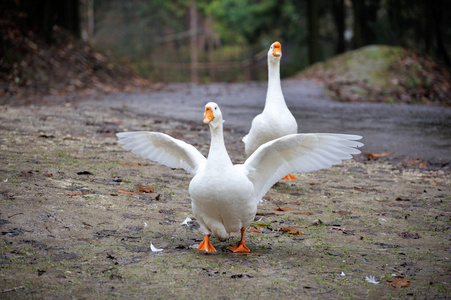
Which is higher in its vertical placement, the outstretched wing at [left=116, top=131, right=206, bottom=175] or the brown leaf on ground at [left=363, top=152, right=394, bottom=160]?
the outstretched wing at [left=116, top=131, right=206, bottom=175]

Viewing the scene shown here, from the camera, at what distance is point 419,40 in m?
21.1

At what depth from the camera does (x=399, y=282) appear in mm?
3809

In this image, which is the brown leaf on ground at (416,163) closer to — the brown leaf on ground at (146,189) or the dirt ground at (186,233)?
the dirt ground at (186,233)

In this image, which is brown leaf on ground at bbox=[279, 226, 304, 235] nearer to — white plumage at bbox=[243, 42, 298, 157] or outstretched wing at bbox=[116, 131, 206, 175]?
outstretched wing at bbox=[116, 131, 206, 175]

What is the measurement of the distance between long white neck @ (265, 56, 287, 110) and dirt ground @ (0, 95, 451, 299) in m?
0.99

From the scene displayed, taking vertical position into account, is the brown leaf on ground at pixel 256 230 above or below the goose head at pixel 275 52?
below

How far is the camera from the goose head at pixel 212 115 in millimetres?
4145

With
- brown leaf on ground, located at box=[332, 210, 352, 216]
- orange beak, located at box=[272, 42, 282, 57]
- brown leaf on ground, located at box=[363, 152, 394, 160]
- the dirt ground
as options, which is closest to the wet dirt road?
brown leaf on ground, located at box=[363, 152, 394, 160]

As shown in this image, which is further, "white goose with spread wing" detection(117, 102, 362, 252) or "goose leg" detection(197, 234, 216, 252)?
"goose leg" detection(197, 234, 216, 252)

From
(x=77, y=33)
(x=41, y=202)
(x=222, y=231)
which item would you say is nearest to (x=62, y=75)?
(x=77, y=33)

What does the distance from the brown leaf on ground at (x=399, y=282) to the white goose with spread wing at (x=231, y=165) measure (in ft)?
3.26

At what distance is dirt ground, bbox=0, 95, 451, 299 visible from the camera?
A: 3.62 meters

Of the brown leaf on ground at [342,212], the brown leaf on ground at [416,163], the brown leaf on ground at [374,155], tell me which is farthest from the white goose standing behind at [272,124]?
the brown leaf on ground at [416,163]

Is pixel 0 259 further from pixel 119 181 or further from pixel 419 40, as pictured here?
pixel 419 40
